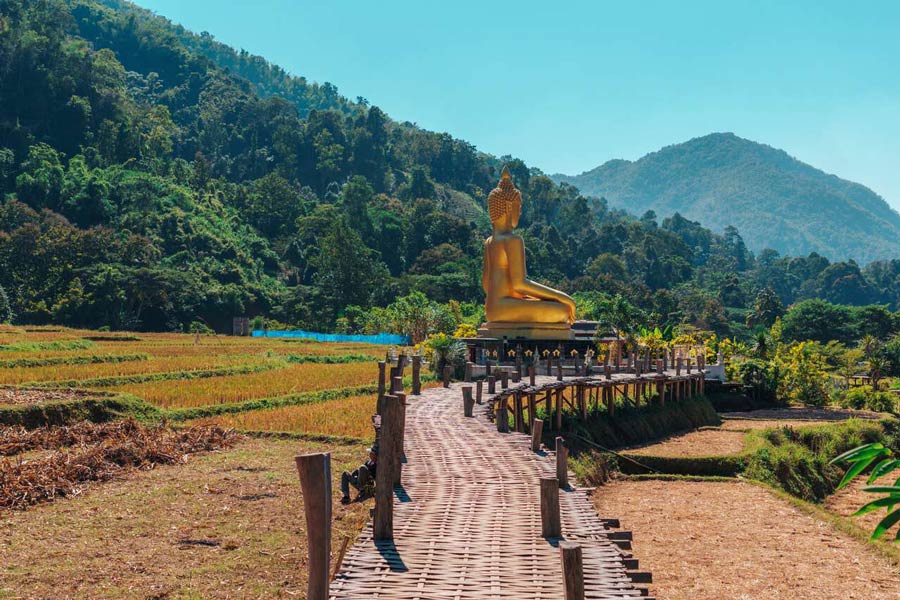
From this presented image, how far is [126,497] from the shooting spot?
13.0 m

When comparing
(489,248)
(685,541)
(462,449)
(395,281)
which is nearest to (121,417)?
(462,449)

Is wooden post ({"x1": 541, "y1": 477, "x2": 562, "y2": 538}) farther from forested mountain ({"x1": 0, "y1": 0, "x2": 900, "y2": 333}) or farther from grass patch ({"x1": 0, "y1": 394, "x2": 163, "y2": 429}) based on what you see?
forested mountain ({"x1": 0, "y1": 0, "x2": 900, "y2": 333})

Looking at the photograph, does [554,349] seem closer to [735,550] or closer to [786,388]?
[786,388]

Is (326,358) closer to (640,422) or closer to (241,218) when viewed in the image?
(640,422)

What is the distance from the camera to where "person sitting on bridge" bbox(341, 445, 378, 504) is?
42.9 feet

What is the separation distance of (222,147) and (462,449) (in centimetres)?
11939

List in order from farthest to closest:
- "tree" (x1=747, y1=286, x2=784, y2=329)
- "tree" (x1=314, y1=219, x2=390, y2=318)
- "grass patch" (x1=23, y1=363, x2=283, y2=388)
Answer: "tree" (x1=747, y1=286, x2=784, y2=329)
"tree" (x1=314, y1=219, x2=390, y2=318)
"grass patch" (x1=23, y1=363, x2=283, y2=388)

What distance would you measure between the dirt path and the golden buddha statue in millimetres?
10119

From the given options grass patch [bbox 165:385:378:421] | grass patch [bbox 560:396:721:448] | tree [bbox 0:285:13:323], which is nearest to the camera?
grass patch [bbox 165:385:378:421]

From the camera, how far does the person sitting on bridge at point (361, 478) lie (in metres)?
13.1

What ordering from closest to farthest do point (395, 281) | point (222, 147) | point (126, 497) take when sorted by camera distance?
point (126, 497) → point (395, 281) → point (222, 147)

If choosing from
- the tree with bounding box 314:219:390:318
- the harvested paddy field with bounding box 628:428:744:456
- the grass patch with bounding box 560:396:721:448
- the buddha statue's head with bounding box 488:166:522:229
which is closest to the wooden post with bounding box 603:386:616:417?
the grass patch with bounding box 560:396:721:448

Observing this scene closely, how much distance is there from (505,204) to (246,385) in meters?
10.6

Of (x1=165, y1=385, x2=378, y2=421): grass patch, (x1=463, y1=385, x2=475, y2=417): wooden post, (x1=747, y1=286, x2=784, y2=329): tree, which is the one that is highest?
(x1=747, y1=286, x2=784, y2=329): tree
